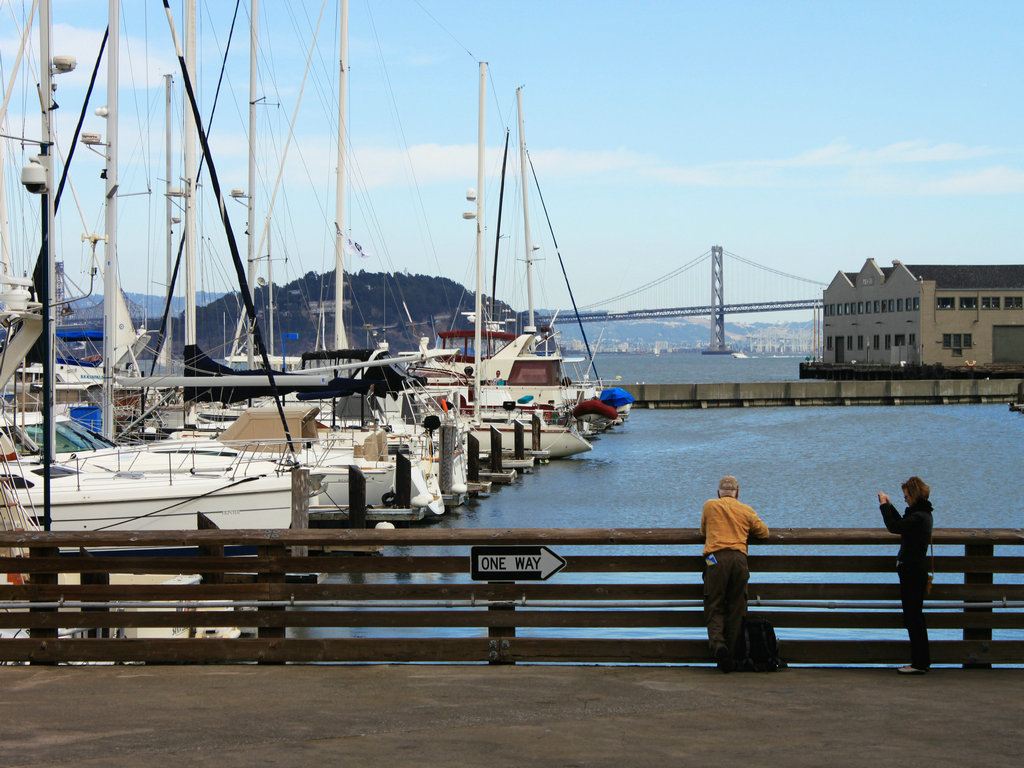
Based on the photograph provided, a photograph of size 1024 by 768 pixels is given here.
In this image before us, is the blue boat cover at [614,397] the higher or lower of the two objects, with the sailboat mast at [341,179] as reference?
lower

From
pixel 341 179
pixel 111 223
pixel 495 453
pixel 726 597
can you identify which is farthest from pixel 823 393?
pixel 726 597

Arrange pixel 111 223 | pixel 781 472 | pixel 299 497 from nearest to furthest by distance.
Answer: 1. pixel 299 497
2. pixel 111 223
3. pixel 781 472

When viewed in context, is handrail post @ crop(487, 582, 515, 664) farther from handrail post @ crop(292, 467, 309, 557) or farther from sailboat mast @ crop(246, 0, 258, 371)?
sailboat mast @ crop(246, 0, 258, 371)

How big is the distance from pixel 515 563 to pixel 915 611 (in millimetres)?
2670

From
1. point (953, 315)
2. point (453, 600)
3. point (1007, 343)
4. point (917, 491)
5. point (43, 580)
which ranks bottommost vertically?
point (453, 600)

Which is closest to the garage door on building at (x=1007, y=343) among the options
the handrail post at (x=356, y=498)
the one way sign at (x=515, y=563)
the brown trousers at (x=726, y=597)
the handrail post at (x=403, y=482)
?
the handrail post at (x=403, y=482)

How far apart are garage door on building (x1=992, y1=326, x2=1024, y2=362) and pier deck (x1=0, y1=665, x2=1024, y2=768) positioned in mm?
98037

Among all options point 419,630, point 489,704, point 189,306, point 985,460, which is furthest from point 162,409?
point 985,460

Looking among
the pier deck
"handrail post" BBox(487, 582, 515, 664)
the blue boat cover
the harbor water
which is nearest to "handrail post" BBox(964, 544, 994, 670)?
the pier deck

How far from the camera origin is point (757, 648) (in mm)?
7297

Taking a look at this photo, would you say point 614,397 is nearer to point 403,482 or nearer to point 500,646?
point 403,482

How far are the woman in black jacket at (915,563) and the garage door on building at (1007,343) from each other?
97.8 meters

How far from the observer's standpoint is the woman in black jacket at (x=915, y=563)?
716cm

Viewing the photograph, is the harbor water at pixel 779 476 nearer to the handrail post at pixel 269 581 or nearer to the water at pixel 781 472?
the water at pixel 781 472
